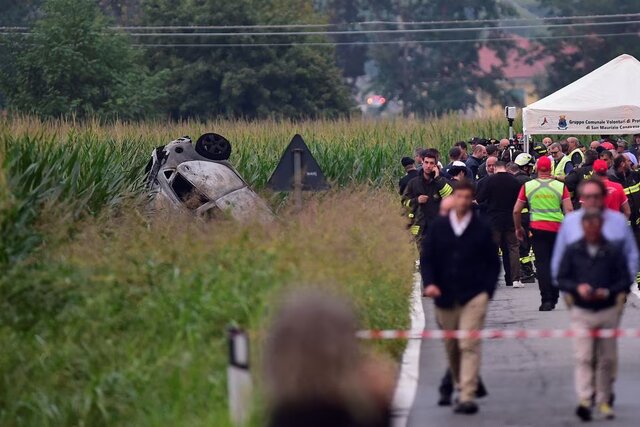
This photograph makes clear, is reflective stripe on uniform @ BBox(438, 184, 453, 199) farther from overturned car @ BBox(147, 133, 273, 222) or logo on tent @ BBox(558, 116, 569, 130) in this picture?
logo on tent @ BBox(558, 116, 569, 130)

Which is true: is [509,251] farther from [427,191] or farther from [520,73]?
[520,73]

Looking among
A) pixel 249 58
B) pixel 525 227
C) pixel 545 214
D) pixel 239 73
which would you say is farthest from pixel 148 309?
pixel 249 58

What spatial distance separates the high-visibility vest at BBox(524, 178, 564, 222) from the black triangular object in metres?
3.38

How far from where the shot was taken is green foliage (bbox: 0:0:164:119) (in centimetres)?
5419

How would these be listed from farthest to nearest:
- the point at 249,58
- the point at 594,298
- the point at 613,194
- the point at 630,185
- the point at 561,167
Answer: the point at 249,58
the point at 561,167
the point at 630,185
the point at 613,194
the point at 594,298

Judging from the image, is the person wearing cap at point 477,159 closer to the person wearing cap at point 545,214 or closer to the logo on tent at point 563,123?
the logo on tent at point 563,123

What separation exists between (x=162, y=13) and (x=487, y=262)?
63.2 meters

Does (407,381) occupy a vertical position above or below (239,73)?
below

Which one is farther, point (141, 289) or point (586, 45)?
point (586, 45)

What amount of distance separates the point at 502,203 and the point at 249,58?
52.1 m

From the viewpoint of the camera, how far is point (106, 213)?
1656cm

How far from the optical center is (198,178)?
2366 cm

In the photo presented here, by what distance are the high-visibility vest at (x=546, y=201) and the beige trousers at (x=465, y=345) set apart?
5704 mm

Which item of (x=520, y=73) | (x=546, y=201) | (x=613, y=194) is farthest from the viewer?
(x=520, y=73)
